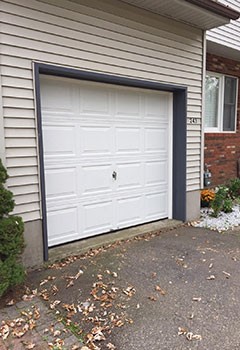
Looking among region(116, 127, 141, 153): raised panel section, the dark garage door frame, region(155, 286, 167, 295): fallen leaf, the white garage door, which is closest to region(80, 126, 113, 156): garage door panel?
the white garage door

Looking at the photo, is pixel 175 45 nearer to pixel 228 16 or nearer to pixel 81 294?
pixel 228 16

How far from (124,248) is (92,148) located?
1592mm

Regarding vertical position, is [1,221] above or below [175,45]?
below

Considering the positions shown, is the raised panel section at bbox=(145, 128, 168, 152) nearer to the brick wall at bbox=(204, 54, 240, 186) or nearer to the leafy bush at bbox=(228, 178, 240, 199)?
the brick wall at bbox=(204, 54, 240, 186)

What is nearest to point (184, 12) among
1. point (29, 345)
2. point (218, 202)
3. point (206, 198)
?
point (218, 202)

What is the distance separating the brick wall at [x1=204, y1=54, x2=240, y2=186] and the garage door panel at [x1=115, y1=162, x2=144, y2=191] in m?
2.74

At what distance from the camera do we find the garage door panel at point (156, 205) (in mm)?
5250

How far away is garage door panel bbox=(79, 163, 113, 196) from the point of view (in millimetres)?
4340

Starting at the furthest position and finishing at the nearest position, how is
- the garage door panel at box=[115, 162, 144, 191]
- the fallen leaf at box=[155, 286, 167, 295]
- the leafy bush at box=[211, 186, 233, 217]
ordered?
the leafy bush at box=[211, 186, 233, 217], the garage door panel at box=[115, 162, 144, 191], the fallen leaf at box=[155, 286, 167, 295]

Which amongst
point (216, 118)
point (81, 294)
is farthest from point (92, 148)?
point (216, 118)

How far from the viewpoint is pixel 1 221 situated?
112 inches

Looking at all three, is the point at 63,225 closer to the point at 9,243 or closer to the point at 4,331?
the point at 9,243

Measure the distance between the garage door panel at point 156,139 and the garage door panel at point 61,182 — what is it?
157 centimetres

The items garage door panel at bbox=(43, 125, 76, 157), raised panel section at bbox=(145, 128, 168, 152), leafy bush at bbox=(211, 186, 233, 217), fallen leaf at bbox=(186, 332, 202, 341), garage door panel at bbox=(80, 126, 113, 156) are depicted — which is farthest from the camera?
Answer: leafy bush at bbox=(211, 186, 233, 217)
